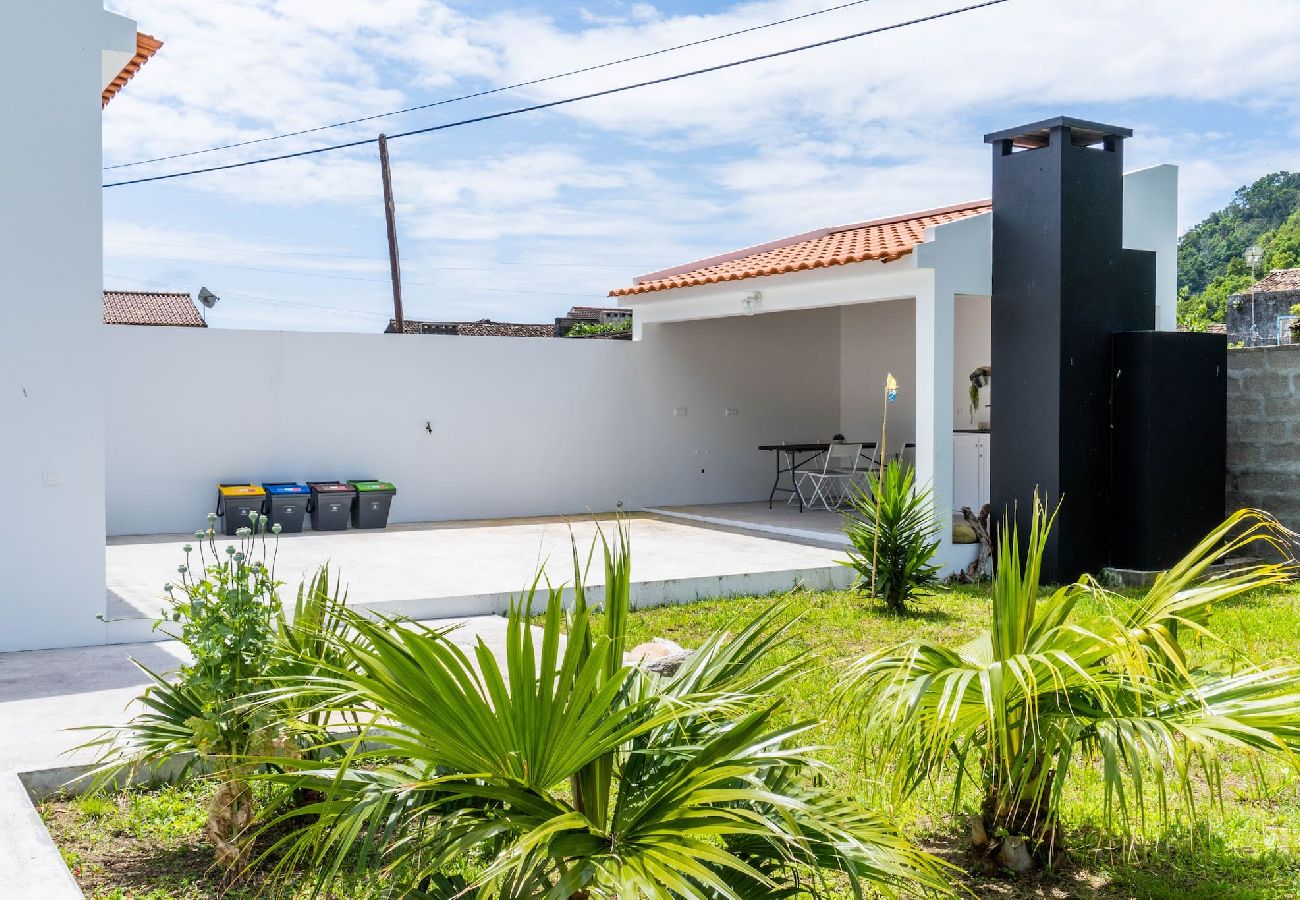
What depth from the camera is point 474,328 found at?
3491 centimetres

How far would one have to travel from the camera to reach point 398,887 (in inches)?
120

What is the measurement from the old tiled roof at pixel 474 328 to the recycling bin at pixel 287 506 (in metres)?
15.1

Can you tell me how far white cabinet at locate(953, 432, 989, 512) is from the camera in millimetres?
13117

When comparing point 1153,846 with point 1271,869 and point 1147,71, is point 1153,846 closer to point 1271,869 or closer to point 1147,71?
point 1271,869

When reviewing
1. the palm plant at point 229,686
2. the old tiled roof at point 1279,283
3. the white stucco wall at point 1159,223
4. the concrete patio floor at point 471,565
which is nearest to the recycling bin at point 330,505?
the concrete patio floor at point 471,565

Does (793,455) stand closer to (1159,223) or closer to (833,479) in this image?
(833,479)

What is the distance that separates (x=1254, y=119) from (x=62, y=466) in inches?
2489

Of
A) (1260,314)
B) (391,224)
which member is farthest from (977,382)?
(1260,314)

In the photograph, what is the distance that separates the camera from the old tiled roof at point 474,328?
31.9m

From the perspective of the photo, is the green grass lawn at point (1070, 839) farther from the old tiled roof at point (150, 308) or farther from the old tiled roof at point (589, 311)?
the old tiled roof at point (589, 311)

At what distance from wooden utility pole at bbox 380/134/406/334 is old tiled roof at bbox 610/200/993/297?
19.5 ft

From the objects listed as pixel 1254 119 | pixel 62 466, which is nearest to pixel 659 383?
pixel 62 466

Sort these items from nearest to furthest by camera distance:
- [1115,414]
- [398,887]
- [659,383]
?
[398,887]
[1115,414]
[659,383]

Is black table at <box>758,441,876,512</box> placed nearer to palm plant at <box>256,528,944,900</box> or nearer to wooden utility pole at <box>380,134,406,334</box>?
wooden utility pole at <box>380,134,406,334</box>
